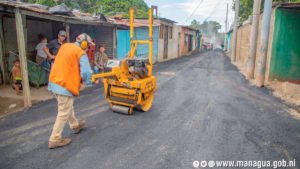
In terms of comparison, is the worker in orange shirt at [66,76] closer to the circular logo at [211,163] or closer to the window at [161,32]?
the circular logo at [211,163]

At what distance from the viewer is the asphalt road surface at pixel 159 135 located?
359cm

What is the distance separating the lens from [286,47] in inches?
369

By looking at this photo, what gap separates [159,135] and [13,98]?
501cm

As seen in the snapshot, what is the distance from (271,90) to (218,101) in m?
2.97

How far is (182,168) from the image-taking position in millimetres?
3348

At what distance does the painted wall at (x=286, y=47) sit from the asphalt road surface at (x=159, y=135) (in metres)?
3.11

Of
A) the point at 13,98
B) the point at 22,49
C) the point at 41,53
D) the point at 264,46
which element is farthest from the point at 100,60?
the point at 264,46

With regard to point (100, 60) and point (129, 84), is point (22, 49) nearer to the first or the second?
point (129, 84)

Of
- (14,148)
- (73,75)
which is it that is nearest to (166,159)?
(73,75)

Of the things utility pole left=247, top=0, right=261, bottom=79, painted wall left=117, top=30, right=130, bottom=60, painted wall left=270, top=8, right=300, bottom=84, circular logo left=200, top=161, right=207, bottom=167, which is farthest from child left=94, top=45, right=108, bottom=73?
painted wall left=270, top=8, right=300, bottom=84

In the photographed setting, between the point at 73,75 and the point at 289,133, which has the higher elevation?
the point at 73,75

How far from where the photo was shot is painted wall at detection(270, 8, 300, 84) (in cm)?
916

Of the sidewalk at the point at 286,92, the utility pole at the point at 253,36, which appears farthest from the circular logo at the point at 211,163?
the utility pole at the point at 253,36

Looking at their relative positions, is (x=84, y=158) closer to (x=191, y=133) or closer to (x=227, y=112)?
(x=191, y=133)
